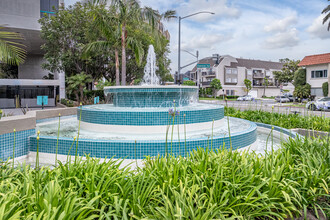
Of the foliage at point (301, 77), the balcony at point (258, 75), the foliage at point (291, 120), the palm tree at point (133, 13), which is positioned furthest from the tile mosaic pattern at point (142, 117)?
the balcony at point (258, 75)

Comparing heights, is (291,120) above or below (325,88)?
below

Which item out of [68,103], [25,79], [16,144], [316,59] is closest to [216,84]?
[316,59]

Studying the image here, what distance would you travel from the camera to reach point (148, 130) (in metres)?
7.86

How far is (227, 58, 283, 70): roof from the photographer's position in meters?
63.6

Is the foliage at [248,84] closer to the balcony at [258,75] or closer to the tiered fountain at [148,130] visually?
the balcony at [258,75]

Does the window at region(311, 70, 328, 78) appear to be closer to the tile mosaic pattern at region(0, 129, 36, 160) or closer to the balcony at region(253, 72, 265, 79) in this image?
the balcony at region(253, 72, 265, 79)

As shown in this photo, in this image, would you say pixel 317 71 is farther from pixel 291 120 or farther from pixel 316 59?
pixel 291 120

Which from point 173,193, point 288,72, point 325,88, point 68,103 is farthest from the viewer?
point 288,72

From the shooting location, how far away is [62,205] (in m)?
2.49

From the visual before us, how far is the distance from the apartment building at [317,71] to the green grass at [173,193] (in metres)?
36.2

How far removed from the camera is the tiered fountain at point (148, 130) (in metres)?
6.05

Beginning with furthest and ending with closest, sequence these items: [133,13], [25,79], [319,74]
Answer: [319,74] < [25,79] < [133,13]

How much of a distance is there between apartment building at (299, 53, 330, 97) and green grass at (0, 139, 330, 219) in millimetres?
36215

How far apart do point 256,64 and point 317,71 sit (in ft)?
108
